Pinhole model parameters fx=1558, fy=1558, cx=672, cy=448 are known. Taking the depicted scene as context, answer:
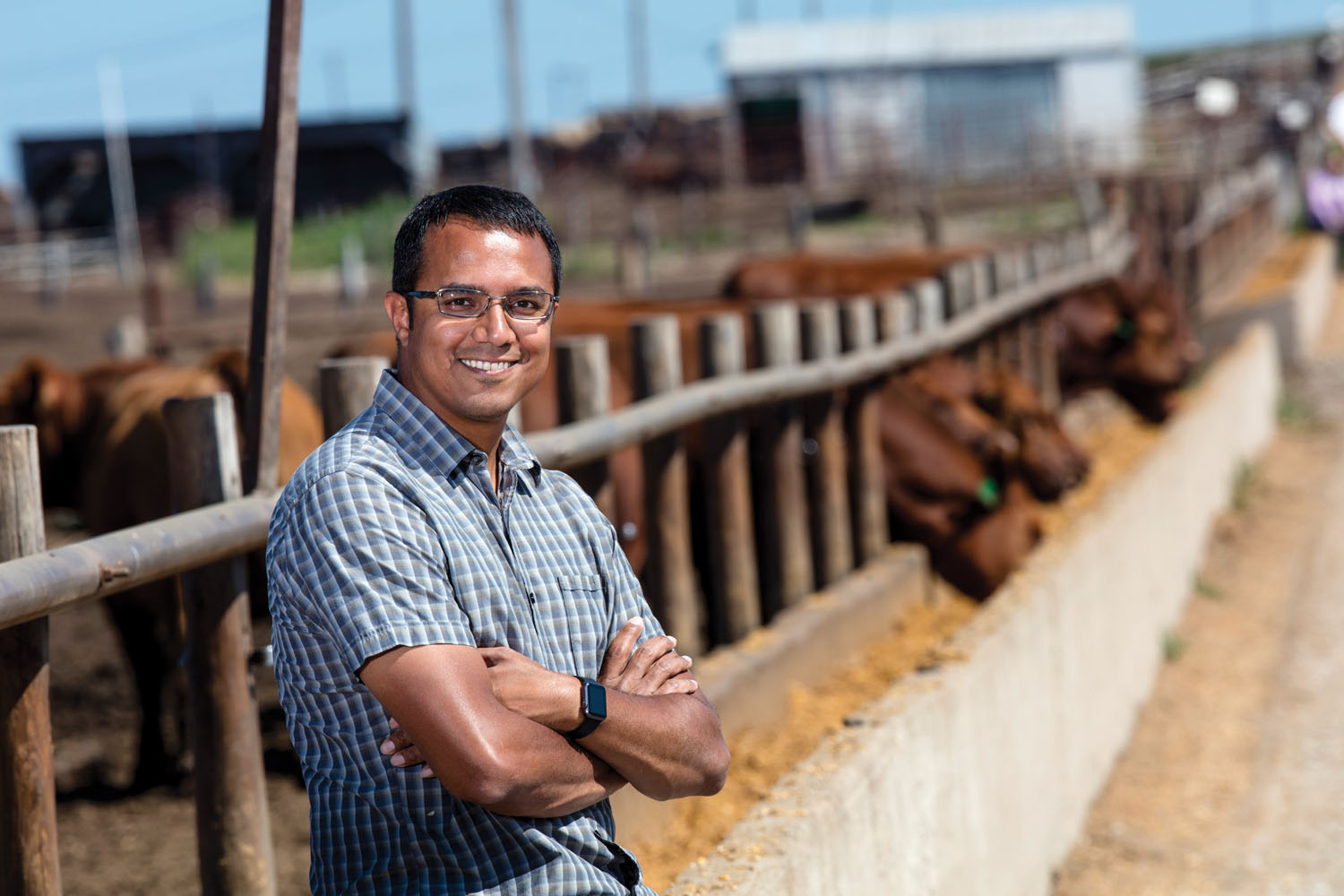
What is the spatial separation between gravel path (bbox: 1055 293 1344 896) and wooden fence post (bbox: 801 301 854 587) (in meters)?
1.43

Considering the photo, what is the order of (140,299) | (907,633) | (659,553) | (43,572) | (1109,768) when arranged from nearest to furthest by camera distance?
(43,572) < (659,553) < (1109,768) < (907,633) < (140,299)

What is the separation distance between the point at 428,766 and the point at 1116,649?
4.53 metres

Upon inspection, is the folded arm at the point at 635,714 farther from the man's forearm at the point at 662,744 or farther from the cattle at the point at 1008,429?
the cattle at the point at 1008,429

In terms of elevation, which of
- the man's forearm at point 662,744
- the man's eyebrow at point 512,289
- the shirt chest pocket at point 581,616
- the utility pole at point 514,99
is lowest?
the man's forearm at point 662,744

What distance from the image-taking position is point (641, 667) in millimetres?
2463

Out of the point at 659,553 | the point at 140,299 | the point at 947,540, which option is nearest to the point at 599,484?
the point at 659,553

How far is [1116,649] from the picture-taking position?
6.14m

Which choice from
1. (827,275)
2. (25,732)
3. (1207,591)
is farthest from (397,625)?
(827,275)

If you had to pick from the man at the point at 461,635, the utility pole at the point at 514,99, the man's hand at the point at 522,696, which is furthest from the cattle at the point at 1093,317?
the utility pole at the point at 514,99

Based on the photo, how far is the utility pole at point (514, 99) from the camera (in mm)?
24438

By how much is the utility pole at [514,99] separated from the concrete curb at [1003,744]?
17.8 m

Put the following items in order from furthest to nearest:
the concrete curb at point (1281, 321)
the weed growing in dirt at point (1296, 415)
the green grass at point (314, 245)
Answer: the green grass at point (314, 245) < the concrete curb at point (1281, 321) < the weed growing in dirt at point (1296, 415)

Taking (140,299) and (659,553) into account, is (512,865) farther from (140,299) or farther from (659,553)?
(140,299)

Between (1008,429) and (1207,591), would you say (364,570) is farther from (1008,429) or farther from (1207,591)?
(1207,591)
